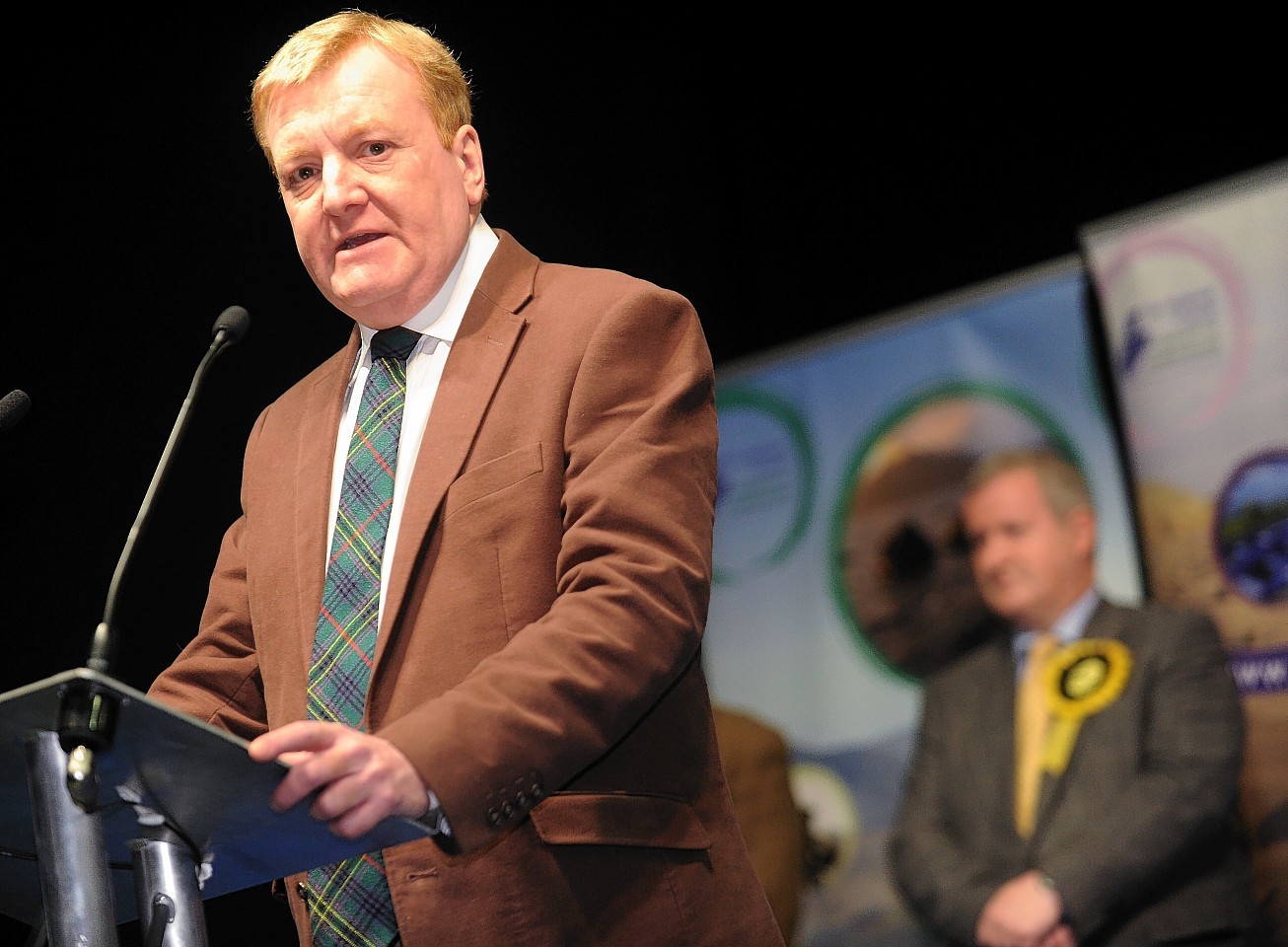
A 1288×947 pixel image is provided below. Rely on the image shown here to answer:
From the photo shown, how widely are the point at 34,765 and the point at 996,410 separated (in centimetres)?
333

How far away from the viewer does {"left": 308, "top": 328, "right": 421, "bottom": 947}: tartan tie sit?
5.73ft

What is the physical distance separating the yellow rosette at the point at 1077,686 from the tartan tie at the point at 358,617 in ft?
8.30

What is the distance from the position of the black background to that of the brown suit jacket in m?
1.60

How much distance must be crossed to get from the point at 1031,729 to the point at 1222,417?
0.90 m

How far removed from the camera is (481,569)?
5.84 ft

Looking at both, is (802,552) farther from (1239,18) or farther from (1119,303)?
(1239,18)

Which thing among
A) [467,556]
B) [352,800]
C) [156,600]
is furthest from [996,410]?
[352,800]

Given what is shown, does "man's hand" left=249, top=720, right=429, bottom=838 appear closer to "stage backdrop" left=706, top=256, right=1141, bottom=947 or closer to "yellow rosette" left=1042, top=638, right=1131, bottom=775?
"yellow rosette" left=1042, top=638, right=1131, bottom=775

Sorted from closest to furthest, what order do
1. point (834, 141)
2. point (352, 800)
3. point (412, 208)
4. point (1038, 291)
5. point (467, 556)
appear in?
point (352, 800), point (467, 556), point (412, 208), point (1038, 291), point (834, 141)

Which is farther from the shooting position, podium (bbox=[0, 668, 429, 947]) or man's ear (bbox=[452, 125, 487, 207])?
man's ear (bbox=[452, 125, 487, 207])

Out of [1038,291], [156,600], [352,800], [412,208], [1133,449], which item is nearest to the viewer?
[352,800]

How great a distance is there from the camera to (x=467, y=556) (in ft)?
5.87

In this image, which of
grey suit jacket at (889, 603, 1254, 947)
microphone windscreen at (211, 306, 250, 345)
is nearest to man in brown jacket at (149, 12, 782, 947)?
microphone windscreen at (211, 306, 250, 345)

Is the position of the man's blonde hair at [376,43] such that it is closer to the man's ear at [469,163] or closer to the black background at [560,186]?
the man's ear at [469,163]
